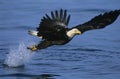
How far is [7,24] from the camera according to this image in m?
19.6

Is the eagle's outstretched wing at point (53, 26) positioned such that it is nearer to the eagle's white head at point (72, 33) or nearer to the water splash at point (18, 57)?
the eagle's white head at point (72, 33)

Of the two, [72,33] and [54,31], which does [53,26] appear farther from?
[72,33]

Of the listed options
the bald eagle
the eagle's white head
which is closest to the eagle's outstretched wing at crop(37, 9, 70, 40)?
the bald eagle

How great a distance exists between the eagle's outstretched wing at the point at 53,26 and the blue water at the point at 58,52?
2.52ft

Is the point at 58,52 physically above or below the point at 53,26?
above

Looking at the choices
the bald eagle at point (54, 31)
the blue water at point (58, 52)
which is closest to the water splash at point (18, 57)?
the blue water at point (58, 52)

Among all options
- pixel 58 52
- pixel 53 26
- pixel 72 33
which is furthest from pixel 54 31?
pixel 58 52

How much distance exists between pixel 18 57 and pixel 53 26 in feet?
5.64

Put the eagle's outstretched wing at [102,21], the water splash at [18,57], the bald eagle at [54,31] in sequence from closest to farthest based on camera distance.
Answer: the bald eagle at [54,31] < the eagle's outstretched wing at [102,21] < the water splash at [18,57]

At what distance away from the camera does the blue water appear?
554 inches

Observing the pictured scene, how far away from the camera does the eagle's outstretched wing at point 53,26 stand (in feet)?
44.8

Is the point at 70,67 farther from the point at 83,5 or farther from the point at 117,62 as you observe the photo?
the point at 83,5

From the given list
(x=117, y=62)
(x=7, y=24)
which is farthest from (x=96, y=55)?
(x=7, y=24)

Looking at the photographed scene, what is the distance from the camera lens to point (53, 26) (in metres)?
13.7
